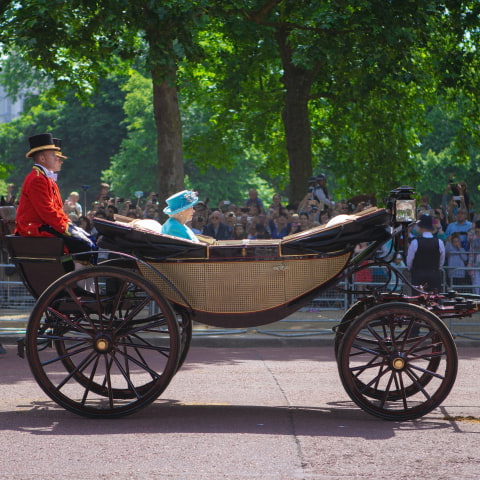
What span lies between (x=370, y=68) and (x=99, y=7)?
17.7 ft

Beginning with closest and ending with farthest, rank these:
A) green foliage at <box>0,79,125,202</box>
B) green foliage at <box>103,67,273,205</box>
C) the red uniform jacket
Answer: the red uniform jacket, green foliage at <box>103,67,273,205</box>, green foliage at <box>0,79,125,202</box>

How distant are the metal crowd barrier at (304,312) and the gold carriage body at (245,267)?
602 cm

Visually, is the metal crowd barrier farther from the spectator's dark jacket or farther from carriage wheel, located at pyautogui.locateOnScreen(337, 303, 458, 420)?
carriage wheel, located at pyautogui.locateOnScreen(337, 303, 458, 420)

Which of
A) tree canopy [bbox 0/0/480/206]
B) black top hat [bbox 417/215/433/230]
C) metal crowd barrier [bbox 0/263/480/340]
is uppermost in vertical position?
tree canopy [bbox 0/0/480/206]

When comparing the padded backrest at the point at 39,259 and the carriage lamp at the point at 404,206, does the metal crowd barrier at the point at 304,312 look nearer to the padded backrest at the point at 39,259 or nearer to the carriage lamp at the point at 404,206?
the padded backrest at the point at 39,259

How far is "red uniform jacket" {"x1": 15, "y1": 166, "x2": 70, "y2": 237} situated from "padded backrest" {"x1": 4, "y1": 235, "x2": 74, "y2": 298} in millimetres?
172

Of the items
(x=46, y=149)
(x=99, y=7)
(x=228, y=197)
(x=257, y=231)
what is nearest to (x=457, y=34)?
(x=257, y=231)

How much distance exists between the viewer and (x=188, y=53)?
51.2 feet

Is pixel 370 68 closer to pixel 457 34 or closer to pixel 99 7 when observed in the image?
pixel 457 34

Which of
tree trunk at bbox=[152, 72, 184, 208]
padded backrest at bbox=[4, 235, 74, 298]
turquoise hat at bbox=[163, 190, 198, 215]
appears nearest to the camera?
padded backrest at bbox=[4, 235, 74, 298]

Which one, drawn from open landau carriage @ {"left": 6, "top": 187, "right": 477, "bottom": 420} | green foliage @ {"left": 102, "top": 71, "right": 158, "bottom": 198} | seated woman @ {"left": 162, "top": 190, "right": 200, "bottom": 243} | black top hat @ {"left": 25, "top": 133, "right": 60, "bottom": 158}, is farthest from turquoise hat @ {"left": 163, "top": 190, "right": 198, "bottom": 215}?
green foliage @ {"left": 102, "top": 71, "right": 158, "bottom": 198}

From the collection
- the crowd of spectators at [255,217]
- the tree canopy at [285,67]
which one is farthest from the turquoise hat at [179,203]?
the crowd of spectators at [255,217]

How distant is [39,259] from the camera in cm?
736

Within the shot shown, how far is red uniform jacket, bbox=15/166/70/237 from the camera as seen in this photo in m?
7.46
